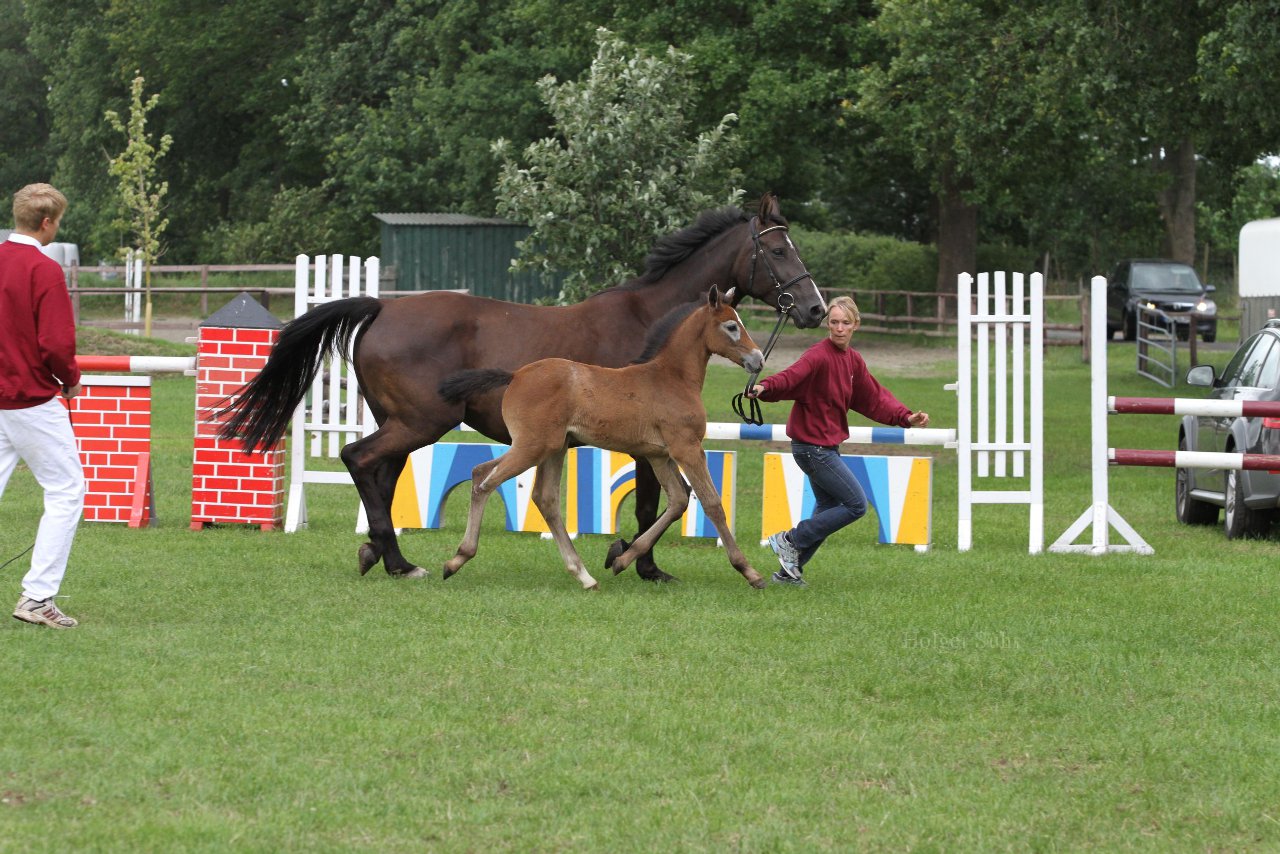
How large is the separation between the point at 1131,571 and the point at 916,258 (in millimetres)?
34336

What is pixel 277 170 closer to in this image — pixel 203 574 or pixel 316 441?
pixel 316 441

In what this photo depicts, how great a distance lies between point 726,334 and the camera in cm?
931

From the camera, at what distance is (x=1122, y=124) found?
2200cm

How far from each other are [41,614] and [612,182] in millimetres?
12254

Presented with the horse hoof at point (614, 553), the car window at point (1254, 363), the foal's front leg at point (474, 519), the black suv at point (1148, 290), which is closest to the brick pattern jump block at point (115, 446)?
the foal's front leg at point (474, 519)

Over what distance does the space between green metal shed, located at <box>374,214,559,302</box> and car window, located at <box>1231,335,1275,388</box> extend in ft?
90.5

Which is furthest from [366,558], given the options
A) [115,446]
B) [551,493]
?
[115,446]

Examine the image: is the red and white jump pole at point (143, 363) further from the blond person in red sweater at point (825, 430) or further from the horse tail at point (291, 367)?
the blond person in red sweater at point (825, 430)

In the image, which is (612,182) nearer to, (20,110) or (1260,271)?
(1260,271)

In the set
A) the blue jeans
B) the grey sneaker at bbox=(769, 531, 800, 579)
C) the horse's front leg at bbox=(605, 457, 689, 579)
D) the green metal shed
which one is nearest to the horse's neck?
the horse's front leg at bbox=(605, 457, 689, 579)

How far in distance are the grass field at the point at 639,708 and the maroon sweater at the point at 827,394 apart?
958 millimetres

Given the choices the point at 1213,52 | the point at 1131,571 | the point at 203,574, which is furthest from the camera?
the point at 1213,52

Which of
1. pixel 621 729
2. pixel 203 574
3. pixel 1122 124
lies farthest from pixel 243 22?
pixel 621 729

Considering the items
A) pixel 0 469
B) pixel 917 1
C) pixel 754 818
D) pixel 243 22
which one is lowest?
pixel 754 818
